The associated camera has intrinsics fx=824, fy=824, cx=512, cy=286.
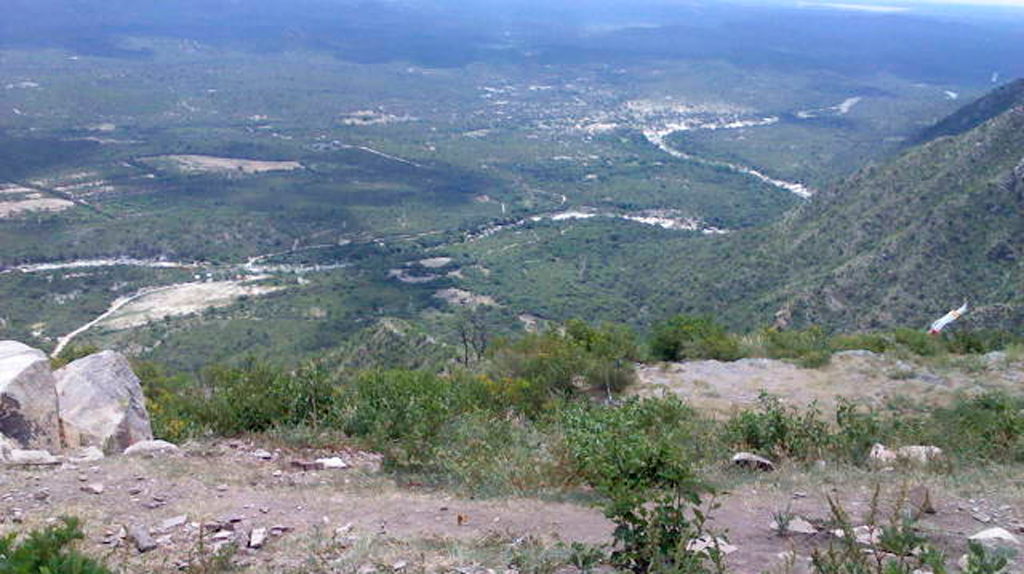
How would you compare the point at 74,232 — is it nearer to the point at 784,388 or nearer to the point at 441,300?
the point at 441,300

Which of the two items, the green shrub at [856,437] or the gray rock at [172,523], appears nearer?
the gray rock at [172,523]

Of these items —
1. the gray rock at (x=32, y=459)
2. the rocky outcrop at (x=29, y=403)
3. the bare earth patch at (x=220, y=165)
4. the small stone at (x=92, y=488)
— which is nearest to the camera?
the small stone at (x=92, y=488)

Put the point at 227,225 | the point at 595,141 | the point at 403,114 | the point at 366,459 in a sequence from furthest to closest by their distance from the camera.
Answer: the point at 403,114 → the point at 595,141 → the point at 227,225 → the point at 366,459

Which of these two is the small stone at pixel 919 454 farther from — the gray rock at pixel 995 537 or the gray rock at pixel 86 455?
the gray rock at pixel 86 455

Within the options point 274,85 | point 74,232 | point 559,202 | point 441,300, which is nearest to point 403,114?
point 274,85

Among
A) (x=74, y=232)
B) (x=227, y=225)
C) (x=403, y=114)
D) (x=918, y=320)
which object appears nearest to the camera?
(x=918, y=320)

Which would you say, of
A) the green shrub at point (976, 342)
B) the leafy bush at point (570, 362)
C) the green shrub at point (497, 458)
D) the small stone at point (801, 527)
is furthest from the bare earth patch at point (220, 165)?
the small stone at point (801, 527)

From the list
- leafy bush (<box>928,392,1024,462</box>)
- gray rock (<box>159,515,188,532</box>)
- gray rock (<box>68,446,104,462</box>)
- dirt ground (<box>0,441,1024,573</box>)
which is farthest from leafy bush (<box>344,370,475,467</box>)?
leafy bush (<box>928,392,1024,462</box>)

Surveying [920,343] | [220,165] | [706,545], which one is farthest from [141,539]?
[220,165]
